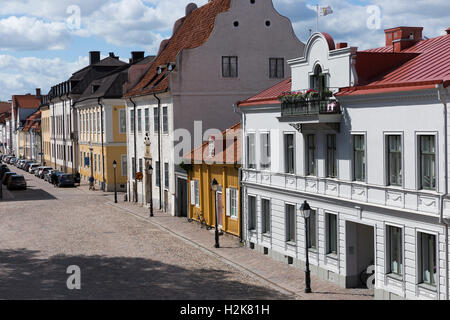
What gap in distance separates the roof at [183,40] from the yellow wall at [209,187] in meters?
7.00

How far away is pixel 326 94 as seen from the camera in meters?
20.9

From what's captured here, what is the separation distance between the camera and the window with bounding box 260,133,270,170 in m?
26.0

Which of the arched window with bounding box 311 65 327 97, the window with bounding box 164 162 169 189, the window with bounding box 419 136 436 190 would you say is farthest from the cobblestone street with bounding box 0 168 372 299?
the arched window with bounding box 311 65 327 97

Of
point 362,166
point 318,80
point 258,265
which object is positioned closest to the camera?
point 362,166

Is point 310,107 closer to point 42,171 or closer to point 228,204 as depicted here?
point 228,204

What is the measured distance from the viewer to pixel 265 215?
86.4ft

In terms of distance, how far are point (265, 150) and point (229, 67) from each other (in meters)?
13.8

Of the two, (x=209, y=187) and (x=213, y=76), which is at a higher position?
(x=213, y=76)

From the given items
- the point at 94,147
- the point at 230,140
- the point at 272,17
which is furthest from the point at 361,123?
the point at 94,147

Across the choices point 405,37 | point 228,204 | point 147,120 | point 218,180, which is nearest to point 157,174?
point 147,120

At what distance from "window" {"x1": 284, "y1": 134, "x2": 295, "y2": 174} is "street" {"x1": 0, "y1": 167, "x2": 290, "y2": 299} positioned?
4.15 meters

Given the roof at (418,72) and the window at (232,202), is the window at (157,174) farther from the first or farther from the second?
the roof at (418,72)

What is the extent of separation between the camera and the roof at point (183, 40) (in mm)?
40156

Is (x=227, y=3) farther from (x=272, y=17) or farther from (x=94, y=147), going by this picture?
(x=94, y=147)
